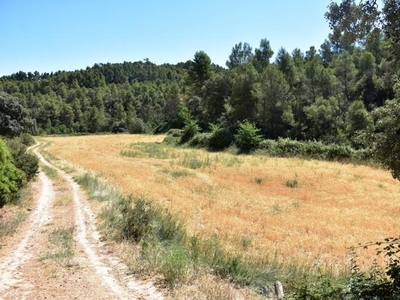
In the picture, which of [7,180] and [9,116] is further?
[9,116]

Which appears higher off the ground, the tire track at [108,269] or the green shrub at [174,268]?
the green shrub at [174,268]

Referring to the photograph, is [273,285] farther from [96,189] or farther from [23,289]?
[96,189]

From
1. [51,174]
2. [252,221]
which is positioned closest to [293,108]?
[51,174]

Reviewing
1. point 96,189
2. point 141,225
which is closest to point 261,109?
point 96,189

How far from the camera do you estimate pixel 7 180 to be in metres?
15.8

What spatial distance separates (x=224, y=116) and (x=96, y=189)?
167ft

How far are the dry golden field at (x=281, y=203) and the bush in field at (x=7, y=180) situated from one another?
554cm

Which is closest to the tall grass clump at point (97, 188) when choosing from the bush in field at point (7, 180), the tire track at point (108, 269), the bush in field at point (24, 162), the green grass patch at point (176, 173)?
the bush in field at point (24, 162)

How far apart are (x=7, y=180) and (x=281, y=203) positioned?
14842 mm

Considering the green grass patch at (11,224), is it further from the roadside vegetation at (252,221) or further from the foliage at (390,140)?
the foliage at (390,140)

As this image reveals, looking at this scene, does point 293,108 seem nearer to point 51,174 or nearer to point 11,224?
point 51,174

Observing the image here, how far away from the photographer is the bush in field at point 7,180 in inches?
601

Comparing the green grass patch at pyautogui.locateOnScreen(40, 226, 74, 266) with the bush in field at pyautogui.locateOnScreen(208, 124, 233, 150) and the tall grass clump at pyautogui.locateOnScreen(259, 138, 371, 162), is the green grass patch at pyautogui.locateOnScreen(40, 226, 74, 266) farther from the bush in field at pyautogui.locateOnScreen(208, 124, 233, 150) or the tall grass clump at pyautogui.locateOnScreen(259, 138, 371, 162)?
the bush in field at pyautogui.locateOnScreen(208, 124, 233, 150)

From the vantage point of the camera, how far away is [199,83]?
9119cm
